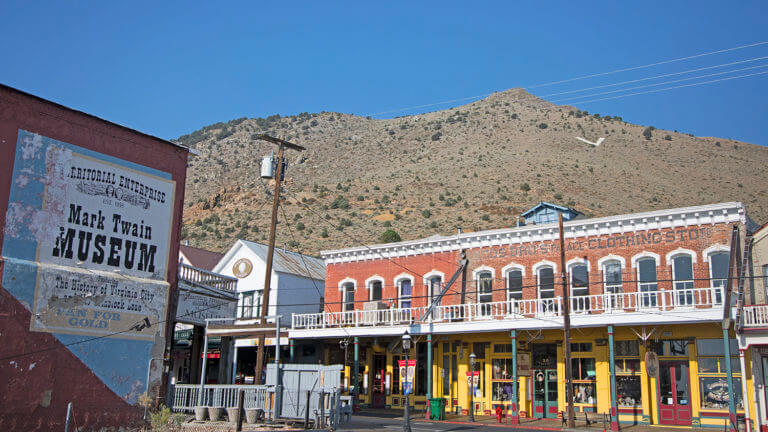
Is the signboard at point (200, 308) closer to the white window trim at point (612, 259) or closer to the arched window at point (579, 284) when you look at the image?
the arched window at point (579, 284)

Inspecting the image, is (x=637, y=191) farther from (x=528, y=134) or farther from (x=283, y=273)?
(x=283, y=273)

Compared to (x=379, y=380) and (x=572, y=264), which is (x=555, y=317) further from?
(x=379, y=380)

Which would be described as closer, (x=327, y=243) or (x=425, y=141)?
(x=327, y=243)

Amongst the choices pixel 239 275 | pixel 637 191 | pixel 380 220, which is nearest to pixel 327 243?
pixel 380 220

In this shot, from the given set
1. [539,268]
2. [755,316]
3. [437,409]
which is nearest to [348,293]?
[437,409]

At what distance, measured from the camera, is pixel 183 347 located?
3578 cm

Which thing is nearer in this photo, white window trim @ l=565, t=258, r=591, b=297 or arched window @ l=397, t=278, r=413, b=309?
white window trim @ l=565, t=258, r=591, b=297

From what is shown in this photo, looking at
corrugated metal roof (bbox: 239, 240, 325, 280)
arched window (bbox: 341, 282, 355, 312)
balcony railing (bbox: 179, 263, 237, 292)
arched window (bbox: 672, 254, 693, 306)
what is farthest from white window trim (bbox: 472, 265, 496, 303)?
corrugated metal roof (bbox: 239, 240, 325, 280)

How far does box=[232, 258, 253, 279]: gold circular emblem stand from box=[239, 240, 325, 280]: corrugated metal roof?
0.86 metres

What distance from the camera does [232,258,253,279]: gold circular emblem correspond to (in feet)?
125

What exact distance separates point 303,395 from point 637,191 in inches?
2373

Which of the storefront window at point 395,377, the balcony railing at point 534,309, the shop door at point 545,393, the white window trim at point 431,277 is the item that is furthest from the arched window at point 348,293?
the shop door at point 545,393

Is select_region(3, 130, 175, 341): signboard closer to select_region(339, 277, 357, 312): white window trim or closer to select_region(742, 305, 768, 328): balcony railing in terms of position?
select_region(339, 277, 357, 312): white window trim

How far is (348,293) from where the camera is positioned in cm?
3531
